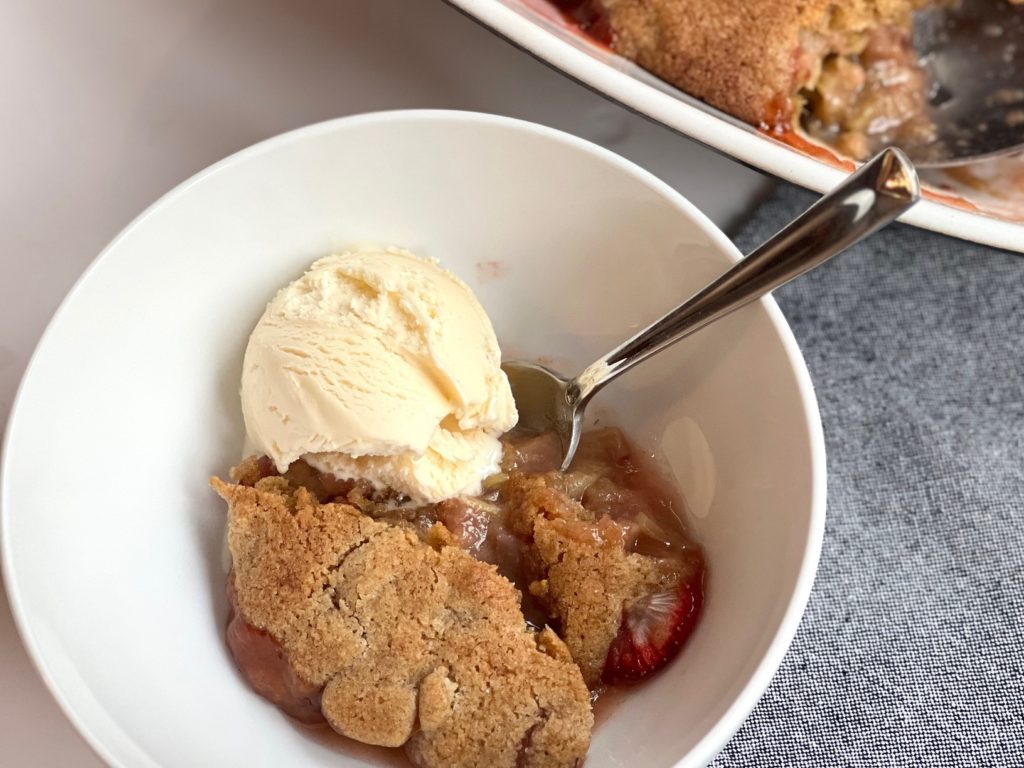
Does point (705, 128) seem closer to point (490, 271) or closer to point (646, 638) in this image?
point (490, 271)

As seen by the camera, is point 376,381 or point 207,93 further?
point 207,93

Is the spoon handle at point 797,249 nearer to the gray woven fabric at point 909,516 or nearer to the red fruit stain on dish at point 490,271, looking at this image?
Answer: the red fruit stain on dish at point 490,271

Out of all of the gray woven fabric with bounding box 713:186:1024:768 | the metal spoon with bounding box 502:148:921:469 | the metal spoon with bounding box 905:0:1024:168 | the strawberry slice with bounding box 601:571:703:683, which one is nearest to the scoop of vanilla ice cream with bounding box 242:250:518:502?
the metal spoon with bounding box 502:148:921:469

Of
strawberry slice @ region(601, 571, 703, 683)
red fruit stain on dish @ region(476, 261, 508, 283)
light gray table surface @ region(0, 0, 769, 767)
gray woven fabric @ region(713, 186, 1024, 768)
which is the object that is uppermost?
light gray table surface @ region(0, 0, 769, 767)

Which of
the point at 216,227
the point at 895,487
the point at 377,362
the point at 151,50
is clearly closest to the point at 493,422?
the point at 377,362

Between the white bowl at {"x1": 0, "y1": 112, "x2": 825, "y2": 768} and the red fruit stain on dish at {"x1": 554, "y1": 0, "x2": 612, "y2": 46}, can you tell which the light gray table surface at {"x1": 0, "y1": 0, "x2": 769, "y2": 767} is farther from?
the white bowl at {"x1": 0, "y1": 112, "x2": 825, "y2": 768}

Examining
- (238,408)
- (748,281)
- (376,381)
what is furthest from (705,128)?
(238,408)

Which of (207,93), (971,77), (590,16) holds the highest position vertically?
(207,93)
